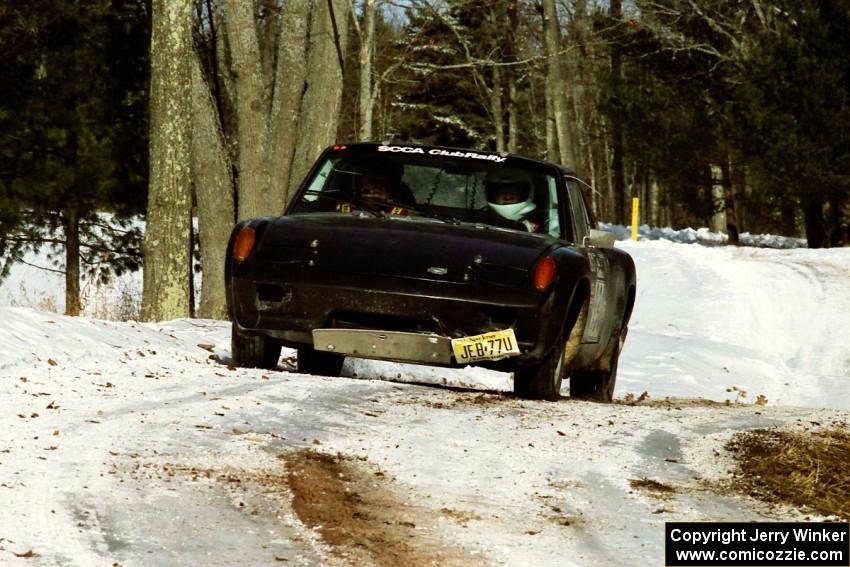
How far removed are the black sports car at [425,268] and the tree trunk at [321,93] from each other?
264 inches

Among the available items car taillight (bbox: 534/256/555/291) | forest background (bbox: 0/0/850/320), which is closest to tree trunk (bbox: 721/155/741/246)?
forest background (bbox: 0/0/850/320)

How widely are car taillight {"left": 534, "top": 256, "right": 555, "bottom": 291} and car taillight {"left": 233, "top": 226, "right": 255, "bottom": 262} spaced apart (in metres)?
1.77

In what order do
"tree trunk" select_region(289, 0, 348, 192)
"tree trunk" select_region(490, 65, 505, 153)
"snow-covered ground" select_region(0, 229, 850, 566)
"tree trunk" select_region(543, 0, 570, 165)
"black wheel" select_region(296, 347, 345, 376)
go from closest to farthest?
"snow-covered ground" select_region(0, 229, 850, 566) → "black wheel" select_region(296, 347, 345, 376) → "tree trunk" select_region(289, 0, 348, 192) → "tree trunk" select_region(543, 0, 570, 165) → "tree trunk" select_region(490, 65, 505, 153)

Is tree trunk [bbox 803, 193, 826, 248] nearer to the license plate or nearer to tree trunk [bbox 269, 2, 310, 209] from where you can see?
tree trunk [bbox 269, 2, 310, 209]

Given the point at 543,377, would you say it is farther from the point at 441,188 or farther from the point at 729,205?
the point at 729,205

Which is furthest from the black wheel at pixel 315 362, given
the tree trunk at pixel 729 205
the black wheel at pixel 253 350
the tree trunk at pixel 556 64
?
the tree trunk at pixel 729 205

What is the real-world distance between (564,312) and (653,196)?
193 feet

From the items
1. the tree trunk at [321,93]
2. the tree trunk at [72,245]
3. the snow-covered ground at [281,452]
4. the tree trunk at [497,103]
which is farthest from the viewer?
the tree trunk at [497,103]

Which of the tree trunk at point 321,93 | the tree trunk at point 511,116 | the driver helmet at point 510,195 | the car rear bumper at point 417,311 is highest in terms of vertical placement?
the tree trunk at point 511,116

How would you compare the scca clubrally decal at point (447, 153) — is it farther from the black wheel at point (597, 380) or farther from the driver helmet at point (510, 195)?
the black wheel at point (597, 380)

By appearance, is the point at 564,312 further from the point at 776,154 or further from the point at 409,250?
the point at 776,154

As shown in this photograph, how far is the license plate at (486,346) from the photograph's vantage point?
7840 mm

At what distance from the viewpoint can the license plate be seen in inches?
309

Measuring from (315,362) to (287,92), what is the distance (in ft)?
24.4
